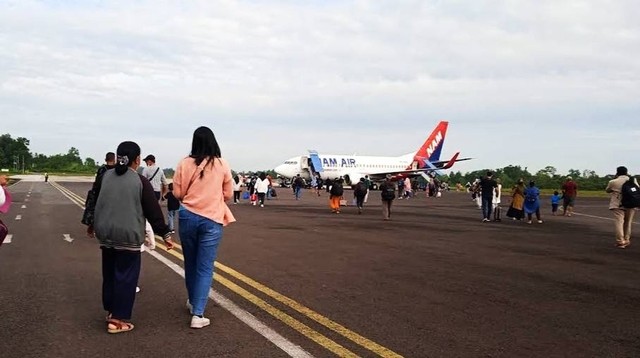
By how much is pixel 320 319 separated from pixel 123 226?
210cm

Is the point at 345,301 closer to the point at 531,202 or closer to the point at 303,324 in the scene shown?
the point at 303,324

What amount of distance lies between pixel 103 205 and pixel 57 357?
4.75ft

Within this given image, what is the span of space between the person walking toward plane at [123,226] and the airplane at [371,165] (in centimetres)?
4015

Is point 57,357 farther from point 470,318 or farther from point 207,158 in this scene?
point 470,318

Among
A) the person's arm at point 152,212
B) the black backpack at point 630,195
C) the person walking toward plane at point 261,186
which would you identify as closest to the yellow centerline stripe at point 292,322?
the person's arm at point 152,212

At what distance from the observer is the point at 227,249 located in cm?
1096

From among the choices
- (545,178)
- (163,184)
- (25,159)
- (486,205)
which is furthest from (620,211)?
(25,159)

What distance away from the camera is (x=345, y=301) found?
21.4 ft

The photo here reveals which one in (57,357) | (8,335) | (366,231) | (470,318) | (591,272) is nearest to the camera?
(57,357)

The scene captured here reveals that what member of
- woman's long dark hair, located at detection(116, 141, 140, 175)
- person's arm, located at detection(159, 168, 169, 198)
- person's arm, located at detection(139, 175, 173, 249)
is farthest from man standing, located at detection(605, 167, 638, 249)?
woman's long dark hair, located at detection(116, 141, 140, 175)

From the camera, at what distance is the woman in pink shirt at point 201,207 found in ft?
18.0

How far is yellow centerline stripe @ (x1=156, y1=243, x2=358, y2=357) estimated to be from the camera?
4.70 metres

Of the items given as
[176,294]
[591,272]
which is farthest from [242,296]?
[591,272]

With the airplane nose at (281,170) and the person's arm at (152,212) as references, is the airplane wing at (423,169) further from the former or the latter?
the person's arm at (152,212)
